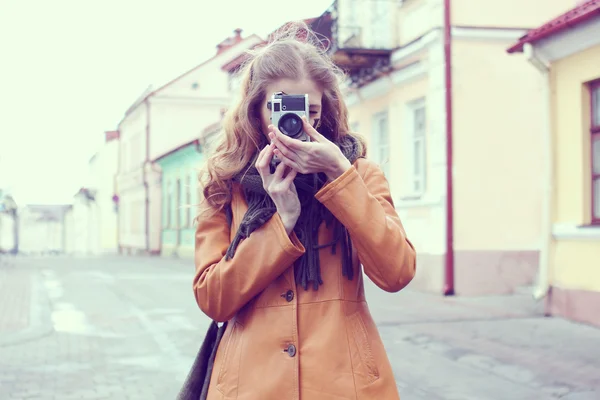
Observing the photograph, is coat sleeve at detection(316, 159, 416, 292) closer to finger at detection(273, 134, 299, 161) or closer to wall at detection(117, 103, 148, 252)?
finger at detection(273, 134, 299, 161)

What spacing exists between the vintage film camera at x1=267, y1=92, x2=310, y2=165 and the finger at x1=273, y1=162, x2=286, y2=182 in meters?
0.03

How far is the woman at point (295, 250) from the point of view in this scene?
179cm

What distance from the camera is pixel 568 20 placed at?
9492mm

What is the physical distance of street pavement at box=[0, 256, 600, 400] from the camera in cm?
620

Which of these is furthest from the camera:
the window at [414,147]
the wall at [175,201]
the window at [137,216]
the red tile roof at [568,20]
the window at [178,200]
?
the window at [137,216]

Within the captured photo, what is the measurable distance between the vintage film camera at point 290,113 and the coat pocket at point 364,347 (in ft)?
1.42

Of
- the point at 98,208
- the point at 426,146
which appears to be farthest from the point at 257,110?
the point at 98,208

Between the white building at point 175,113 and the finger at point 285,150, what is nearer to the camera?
the finger at point 285,150

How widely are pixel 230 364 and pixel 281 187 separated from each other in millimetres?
460

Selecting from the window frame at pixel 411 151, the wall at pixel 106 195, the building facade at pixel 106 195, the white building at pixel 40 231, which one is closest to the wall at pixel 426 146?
the window frame at pixel 411 151

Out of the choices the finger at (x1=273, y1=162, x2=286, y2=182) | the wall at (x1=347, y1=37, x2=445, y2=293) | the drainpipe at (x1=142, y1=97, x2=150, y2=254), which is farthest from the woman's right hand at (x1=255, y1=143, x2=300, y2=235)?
the drainpipe at (x1=142, y1=97, x2=150, y2=254)

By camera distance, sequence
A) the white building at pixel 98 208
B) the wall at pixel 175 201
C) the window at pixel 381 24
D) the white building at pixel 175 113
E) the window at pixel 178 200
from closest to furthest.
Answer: the window at pixel 381 24 < the wall at pixel 175 201 < the window at pixel 178 200 < the white building at pixel 175 113 < the white building at pixel 98 208

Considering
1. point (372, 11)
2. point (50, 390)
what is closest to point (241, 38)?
point (372, 11)

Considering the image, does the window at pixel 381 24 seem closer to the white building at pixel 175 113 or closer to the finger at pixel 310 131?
the finger at pixel 310 131
